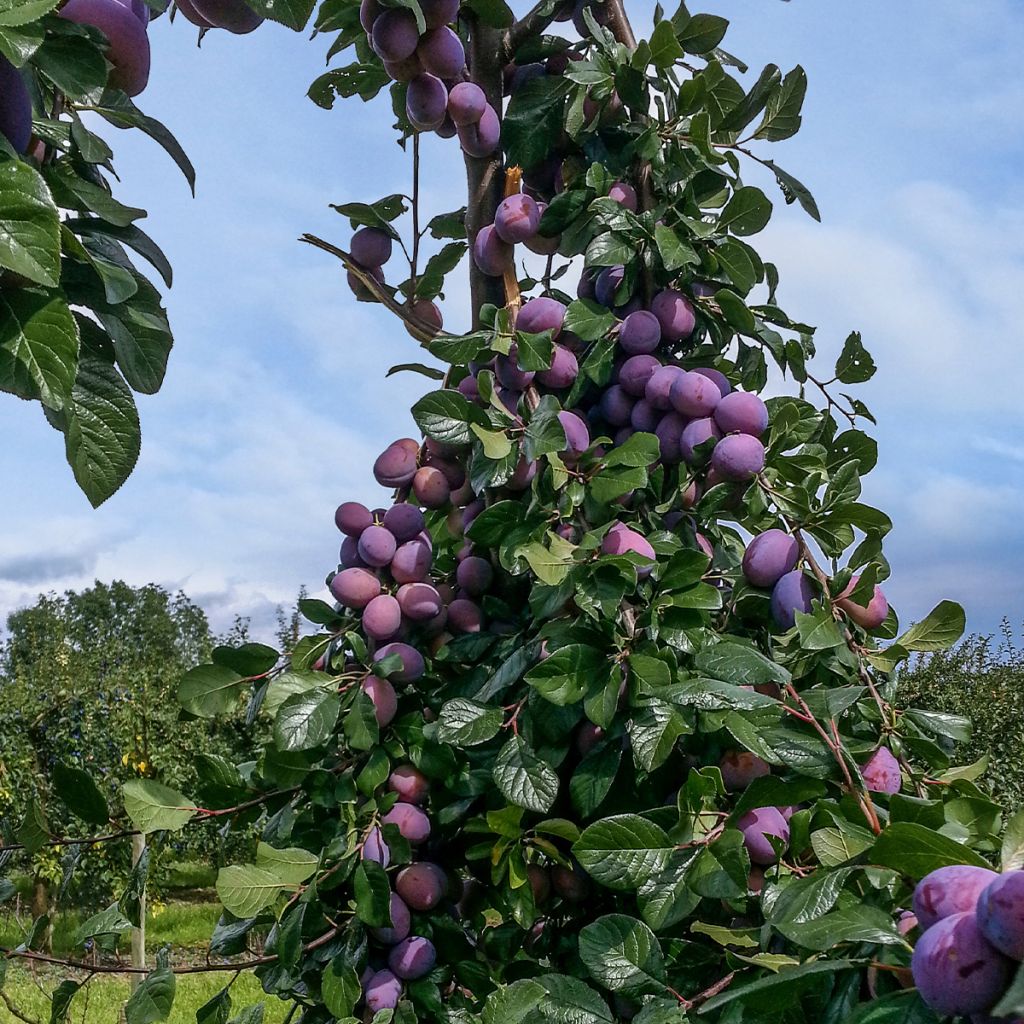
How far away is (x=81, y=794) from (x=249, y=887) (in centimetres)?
24

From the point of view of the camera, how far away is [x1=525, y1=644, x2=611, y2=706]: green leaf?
0.96 m

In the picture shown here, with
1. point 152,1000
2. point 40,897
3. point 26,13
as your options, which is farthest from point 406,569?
point 40,897

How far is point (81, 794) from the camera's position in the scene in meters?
1.15

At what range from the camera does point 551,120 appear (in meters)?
1.32

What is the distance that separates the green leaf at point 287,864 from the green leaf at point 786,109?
1.06 m

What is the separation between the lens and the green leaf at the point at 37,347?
2.09 feet

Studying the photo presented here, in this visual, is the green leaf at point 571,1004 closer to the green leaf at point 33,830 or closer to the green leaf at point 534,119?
the green leaf at point 33,830

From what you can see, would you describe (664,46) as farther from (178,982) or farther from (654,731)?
(178,982)

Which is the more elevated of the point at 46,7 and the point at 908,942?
the point at 46,7

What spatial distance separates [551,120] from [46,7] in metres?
0.82

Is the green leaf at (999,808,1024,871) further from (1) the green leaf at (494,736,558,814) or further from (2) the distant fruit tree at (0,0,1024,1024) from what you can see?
(1) the green leaf at (494,736,558,814)

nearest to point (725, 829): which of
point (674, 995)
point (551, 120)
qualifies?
point (674, 995)

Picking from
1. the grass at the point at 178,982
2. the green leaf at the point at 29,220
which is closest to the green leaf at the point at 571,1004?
the green leaf at the point at 29,220

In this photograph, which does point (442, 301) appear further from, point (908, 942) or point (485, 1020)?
point (908, 942)
